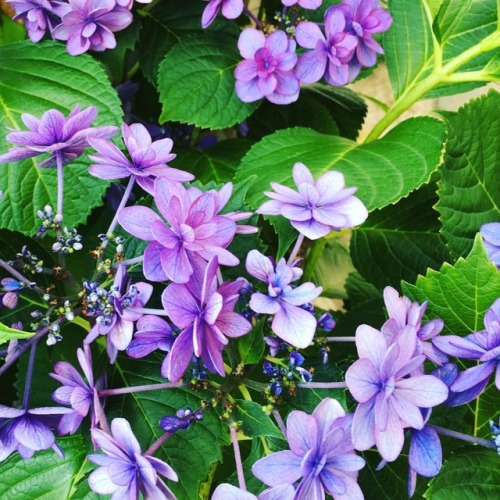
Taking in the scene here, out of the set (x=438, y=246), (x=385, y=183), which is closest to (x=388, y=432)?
(x=385, y=183)

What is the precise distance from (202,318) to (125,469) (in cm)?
12

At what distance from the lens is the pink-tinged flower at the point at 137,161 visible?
0.54m

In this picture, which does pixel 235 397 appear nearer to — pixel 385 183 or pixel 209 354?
pixel 209 354

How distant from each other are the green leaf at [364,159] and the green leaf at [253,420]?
0.20m

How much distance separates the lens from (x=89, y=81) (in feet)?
2.60

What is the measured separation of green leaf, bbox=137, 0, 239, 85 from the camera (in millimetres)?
947

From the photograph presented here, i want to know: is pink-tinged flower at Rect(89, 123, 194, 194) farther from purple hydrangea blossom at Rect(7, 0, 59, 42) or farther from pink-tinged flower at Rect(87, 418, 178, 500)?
purple hydrangea blossom at Rect(7, 0, 59, 42)

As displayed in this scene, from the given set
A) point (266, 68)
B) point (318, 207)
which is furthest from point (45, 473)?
point (266, 68)

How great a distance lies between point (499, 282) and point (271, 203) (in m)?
0.20

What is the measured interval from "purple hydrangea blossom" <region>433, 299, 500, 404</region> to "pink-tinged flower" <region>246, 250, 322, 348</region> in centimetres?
10

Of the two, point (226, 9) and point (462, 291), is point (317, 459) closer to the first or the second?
point (462, 291)

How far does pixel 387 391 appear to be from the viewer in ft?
1.43

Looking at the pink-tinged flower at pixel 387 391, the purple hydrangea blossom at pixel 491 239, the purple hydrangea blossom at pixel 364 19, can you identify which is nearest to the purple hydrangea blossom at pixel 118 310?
the pink-tinged flower at pixel 387 391

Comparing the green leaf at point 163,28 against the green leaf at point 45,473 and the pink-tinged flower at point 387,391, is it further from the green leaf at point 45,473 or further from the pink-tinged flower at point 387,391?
the pink-tinged flower at point 387,391
